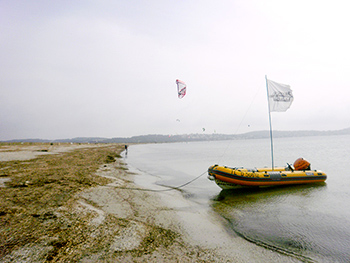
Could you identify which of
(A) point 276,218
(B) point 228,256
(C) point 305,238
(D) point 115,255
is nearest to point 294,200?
(A) point 276,218

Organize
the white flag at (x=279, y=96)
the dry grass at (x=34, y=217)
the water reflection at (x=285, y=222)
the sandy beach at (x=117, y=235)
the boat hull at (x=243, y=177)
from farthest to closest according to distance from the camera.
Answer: the boat hull at (x=243, y=177) → the white flag at (x=279, y=96) → the water reflection at (x=285, y=222) → the dry grass at (x=34, y=217) → the sandy beach at (x=117, y=235)

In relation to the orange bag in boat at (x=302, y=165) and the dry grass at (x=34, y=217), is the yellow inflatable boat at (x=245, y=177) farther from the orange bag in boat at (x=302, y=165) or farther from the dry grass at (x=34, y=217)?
the dry grass at (x=34, y=217)

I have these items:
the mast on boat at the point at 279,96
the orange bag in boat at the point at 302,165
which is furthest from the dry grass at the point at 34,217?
the orange bag in boat at the point at 302,165

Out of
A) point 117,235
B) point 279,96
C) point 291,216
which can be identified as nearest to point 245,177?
point 291,216

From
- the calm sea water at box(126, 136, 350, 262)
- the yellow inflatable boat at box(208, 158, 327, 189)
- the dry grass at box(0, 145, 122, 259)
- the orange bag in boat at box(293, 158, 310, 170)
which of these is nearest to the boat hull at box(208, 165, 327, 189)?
the yellow inflatable boat at box(208, 158, 327, 189)

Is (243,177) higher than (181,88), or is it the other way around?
(181,88)

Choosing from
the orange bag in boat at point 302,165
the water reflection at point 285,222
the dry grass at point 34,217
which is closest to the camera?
the dry grass at point 34,217

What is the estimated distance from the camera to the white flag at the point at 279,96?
37.7 ft

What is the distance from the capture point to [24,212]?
541 centimetres

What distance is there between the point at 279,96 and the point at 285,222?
783 cm

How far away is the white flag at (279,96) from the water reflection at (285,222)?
5.85 meters

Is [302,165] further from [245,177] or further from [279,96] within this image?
[279,96]

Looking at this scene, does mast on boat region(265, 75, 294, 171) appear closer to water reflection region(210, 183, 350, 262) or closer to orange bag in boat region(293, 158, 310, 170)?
orange bag in boat region(293, 158, 310, 170)

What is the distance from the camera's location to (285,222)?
736cm
